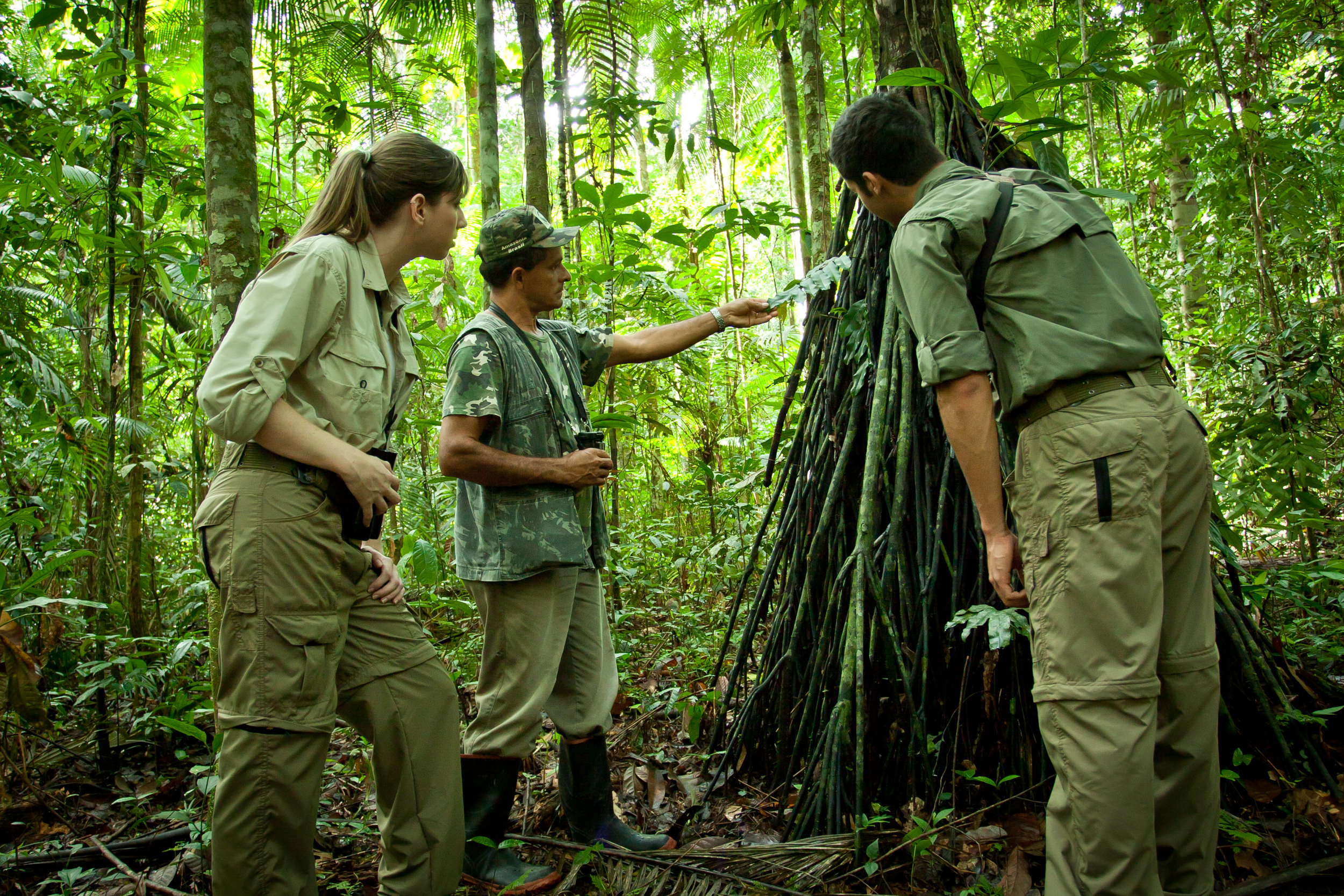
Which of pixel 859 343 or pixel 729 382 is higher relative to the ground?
pixel 729 382

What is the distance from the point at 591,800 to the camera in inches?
92.9

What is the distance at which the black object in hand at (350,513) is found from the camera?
63.9 inches

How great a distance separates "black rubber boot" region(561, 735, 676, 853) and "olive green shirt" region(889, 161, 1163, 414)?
145 cm

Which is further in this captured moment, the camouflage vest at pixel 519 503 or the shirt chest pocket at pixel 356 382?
the camouflage vest at pixel 519 503

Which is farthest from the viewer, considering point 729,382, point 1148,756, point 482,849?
point 729,382

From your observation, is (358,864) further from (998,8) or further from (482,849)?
(998,8)

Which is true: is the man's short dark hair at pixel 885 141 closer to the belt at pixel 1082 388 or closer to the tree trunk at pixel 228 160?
the belt at pixel 1082 388

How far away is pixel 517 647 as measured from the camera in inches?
90.7

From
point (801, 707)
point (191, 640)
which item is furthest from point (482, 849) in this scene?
point (191, 640)

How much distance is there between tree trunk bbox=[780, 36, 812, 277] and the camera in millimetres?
5172

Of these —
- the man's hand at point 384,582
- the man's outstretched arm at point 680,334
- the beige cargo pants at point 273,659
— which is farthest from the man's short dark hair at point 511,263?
the beige cargo pants at point 273,659

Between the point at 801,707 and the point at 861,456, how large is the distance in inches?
33.4

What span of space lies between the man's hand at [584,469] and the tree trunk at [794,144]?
196 cm

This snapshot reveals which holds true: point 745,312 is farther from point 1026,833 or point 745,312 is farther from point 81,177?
point 81,177
